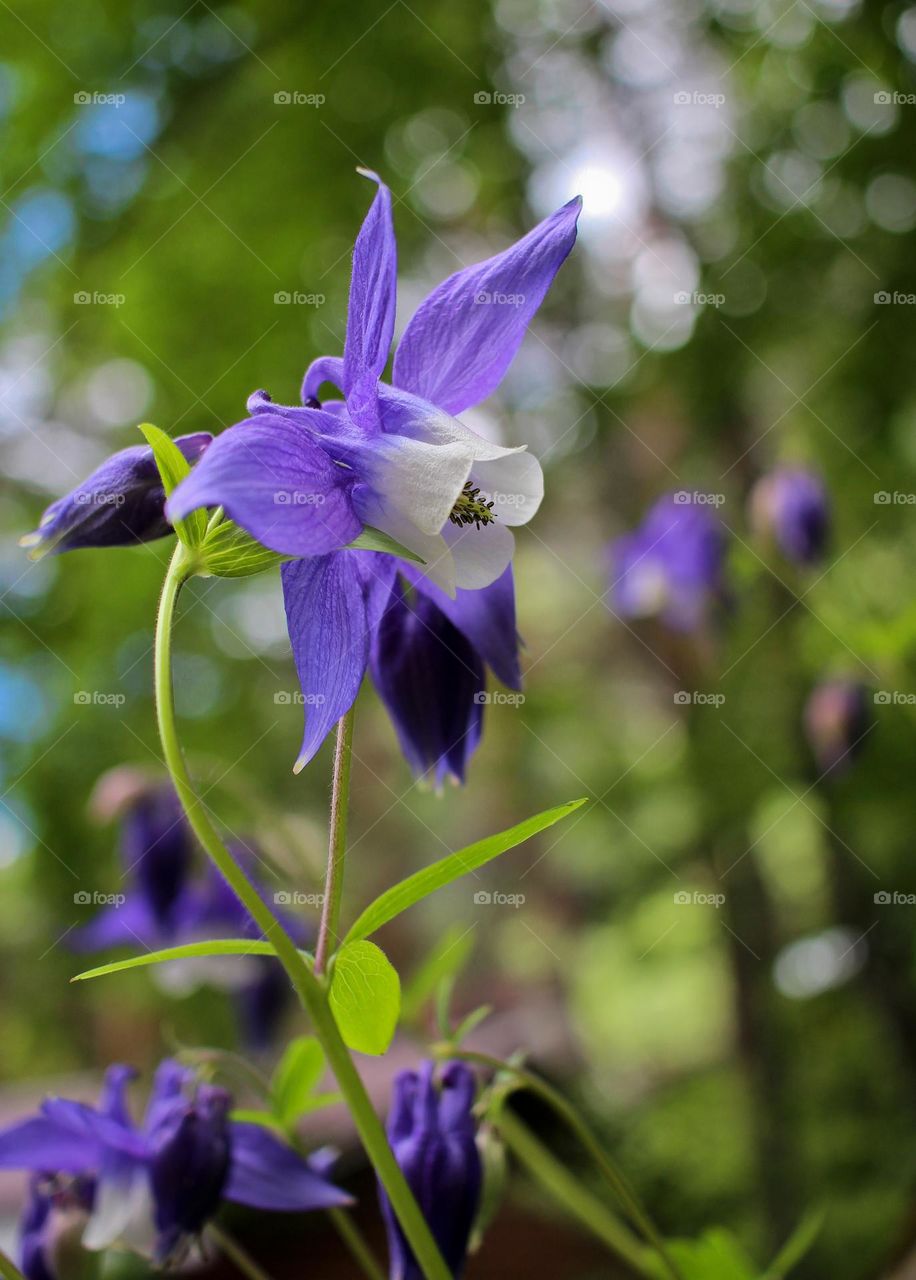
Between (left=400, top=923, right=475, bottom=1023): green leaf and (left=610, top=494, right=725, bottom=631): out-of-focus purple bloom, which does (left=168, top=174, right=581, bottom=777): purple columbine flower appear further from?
(left=610, top=494, right=725, bottom=631): out-of-focus purple bloom

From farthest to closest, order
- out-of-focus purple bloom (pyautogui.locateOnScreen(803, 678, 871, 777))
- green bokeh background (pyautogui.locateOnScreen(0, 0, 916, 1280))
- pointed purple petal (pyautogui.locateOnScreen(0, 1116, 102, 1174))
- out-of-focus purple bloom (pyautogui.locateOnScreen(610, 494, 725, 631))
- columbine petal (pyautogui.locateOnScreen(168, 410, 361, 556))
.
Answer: green bokeh background (pyautogui.locateOnScreen(0, 0, 916, 1280)), out-of-focus purple bloom (pyautogui.locateOnScreen(610, 494, 725, 631)), out-of-focus purple bloom (pyautogui.locateOnScreen(803, 678, 871, 777)), pointed purple petal (pyautogui.locateOnScreen(0, 1116, 102, 1174)), columbine petal (pyautogui.locateOnScreen(168, 410, 361, 556))

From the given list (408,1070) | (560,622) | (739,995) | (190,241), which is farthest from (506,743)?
(408,1070)

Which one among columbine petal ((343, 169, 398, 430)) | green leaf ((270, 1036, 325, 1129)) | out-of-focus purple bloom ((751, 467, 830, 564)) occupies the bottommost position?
out-of-focus purple bloom ((751, 467, 830, 564))

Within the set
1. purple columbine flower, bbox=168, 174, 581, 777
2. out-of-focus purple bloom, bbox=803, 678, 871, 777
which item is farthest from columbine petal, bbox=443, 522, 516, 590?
out-of-focus purple bloom, bbox=803, 678, 871, 777

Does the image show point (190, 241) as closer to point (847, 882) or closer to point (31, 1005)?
point (847, 882)

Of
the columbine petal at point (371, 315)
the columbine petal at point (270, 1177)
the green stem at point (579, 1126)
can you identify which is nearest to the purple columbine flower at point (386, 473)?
the columbine petal at point (371, 315)

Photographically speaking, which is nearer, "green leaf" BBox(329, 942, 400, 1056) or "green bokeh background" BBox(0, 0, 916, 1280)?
"green leaf" BBox(329, 942, 400, 1056)

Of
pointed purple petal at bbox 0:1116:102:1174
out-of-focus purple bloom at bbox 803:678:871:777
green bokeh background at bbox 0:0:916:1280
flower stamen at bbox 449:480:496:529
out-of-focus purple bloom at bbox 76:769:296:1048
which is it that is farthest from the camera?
green bokeh background at bbox 0:0:916:1280

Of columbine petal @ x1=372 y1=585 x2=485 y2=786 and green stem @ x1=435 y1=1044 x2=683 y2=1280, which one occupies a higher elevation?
columbine petal @ x1=372 y1=585 x2=485 y2=786
